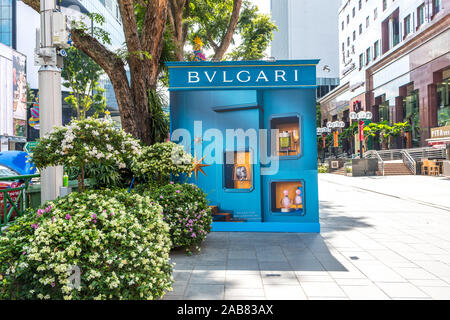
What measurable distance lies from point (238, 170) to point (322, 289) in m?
4.03

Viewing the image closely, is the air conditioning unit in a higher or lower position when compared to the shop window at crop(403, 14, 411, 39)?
lower

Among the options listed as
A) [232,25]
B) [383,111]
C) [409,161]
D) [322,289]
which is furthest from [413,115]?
[322,289]

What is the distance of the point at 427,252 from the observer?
253 inches

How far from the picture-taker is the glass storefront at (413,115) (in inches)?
1523

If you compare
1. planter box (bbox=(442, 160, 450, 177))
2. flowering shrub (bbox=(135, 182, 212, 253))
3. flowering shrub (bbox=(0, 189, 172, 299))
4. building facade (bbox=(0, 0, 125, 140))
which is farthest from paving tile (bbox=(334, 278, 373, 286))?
building facade (bbox=(0, 0, 125, 140))

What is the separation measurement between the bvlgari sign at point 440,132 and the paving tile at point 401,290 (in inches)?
1130

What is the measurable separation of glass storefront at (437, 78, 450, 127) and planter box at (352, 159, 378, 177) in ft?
24.5

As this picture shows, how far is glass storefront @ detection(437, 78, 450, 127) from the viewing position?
33219mm

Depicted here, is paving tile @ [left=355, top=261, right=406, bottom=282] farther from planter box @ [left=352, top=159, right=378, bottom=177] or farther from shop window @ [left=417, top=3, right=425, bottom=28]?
shop window @ [left=417, top=3, right=425, bottom=28]

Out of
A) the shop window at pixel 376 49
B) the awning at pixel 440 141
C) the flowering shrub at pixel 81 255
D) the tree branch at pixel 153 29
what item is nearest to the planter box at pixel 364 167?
the awning at pixel 440 141

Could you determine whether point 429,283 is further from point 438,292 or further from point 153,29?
point 153,29

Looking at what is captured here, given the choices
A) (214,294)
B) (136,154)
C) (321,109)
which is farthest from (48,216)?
(321,109)

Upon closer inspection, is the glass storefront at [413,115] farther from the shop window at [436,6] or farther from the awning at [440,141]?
the shop window at [436,6]
